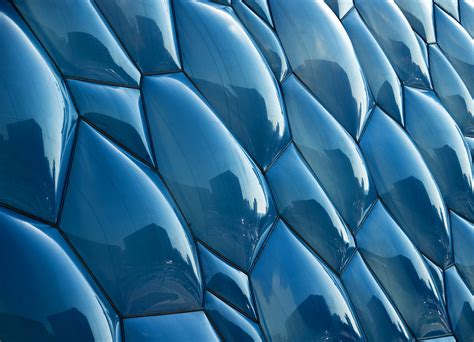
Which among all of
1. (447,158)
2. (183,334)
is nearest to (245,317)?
(183,334)

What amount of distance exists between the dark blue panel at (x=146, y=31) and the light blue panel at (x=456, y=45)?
6.19 ft

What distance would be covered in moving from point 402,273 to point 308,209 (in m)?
0.56

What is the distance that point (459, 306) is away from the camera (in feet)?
9.77

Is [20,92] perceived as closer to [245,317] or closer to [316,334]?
[245,317]

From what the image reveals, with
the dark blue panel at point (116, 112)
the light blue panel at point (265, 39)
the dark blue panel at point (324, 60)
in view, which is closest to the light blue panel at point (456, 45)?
the dark blue panel at point (324, 60)

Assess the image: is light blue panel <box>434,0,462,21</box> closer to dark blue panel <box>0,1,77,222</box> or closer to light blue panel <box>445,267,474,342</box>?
light blue panel <box>445,267,474,342</box>

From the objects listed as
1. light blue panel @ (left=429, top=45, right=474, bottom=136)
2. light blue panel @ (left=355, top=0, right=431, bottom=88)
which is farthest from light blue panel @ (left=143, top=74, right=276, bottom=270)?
light blue panel @ (left=429, top=45, right=474, bottom=136)

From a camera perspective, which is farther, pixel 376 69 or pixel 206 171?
pixel 376 69

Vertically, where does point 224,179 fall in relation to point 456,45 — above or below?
below

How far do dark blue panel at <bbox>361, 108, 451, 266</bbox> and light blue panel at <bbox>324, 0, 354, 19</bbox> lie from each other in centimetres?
51

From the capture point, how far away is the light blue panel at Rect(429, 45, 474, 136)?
11.4 ft

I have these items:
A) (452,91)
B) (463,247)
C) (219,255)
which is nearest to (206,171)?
(219,255)

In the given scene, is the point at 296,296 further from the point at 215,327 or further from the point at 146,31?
the point at 146,31

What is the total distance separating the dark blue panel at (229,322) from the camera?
2105 millimetres
